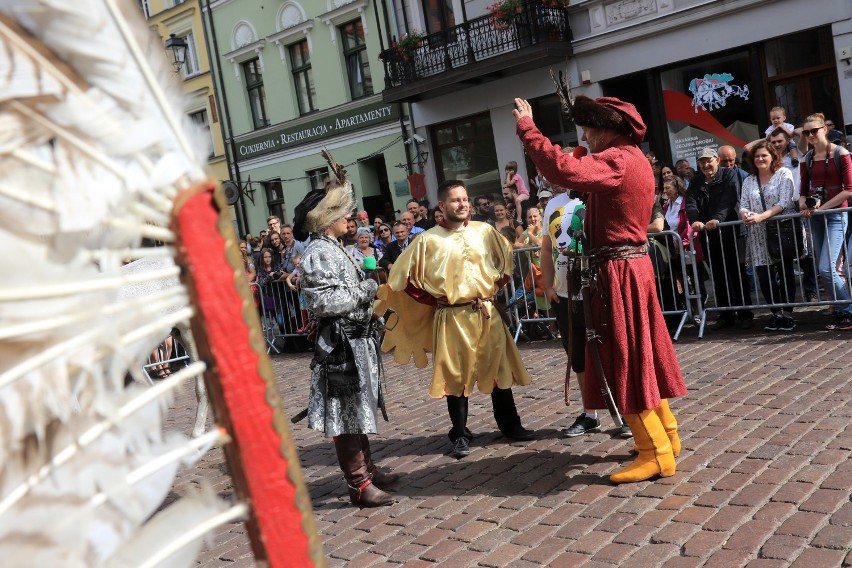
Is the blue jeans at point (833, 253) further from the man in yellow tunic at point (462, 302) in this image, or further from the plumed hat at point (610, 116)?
the plumed hat at point (610, 116)

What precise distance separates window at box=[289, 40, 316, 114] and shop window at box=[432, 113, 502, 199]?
4.84 metres

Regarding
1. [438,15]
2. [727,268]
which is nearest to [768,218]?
[727,268]

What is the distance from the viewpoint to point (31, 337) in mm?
872

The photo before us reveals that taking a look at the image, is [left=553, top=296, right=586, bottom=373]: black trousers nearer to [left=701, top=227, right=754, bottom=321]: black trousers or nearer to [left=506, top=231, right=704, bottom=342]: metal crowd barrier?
[left=506, top=231, right=704, bottom=342]: metal crowd barrier

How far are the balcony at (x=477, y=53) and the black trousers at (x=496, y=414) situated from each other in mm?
12167

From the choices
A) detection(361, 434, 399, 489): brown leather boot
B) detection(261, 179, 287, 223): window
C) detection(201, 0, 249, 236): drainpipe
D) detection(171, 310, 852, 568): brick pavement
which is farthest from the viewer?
detection(201, 0, 249, 236): drainpipe

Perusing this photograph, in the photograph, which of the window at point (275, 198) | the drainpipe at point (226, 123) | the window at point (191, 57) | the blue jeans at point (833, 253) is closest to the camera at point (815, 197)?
the blue jeans at point (833, 253)

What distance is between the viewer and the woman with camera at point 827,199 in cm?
752

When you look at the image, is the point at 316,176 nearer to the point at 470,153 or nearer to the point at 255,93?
the point at 255,93

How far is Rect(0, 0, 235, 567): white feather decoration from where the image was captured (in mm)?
867

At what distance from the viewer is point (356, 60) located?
21.8 metres

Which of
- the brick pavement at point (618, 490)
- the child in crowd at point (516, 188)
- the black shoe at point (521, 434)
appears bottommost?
the brick pavement at point (618, 490)

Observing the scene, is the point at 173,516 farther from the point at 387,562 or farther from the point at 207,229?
the point at 387,562

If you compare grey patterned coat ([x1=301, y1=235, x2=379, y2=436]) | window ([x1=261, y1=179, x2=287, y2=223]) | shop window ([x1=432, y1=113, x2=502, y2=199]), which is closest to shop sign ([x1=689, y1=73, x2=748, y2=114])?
Answer: shop window ([x1=432, y1=113, x2=502, y2=199])
